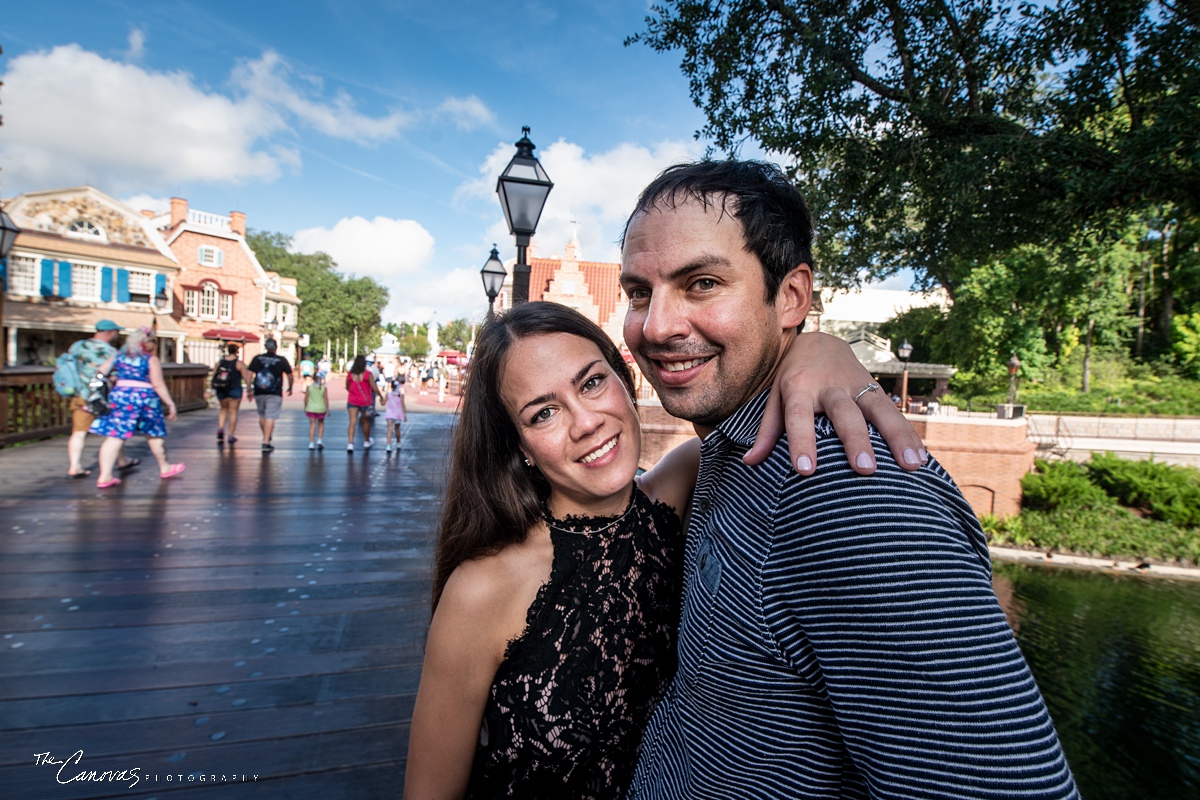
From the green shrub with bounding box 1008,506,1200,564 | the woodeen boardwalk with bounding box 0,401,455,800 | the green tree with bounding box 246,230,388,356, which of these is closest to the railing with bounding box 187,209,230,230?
the green tree with bounding box 246,230,388,356

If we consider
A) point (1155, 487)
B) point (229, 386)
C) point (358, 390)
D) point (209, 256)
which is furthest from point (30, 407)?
point (209, 256)

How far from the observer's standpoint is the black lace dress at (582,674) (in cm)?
156

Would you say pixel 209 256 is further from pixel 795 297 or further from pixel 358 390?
pixel 795 297

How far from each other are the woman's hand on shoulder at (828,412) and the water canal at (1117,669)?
10.3 metres

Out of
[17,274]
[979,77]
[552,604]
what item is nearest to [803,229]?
[552,604]

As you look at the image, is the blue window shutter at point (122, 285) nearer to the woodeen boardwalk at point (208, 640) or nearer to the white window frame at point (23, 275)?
the white window frame at point (23, 275)

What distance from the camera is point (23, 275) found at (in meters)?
27.7

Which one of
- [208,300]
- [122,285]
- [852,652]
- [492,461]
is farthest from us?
[208,300]

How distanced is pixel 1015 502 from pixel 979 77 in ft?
52.8

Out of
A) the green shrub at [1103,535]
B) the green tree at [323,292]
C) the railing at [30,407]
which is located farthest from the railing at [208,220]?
the green shrub at [1103,535]

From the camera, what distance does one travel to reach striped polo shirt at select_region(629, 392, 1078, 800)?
0.79m

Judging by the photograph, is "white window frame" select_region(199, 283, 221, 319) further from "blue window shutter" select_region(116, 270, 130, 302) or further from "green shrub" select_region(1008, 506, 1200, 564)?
"green shrub" select_region(1008, 506, 1200, 564)

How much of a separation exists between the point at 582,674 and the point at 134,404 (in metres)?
8.22

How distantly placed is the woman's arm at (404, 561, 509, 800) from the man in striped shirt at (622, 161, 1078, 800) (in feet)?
1.39
